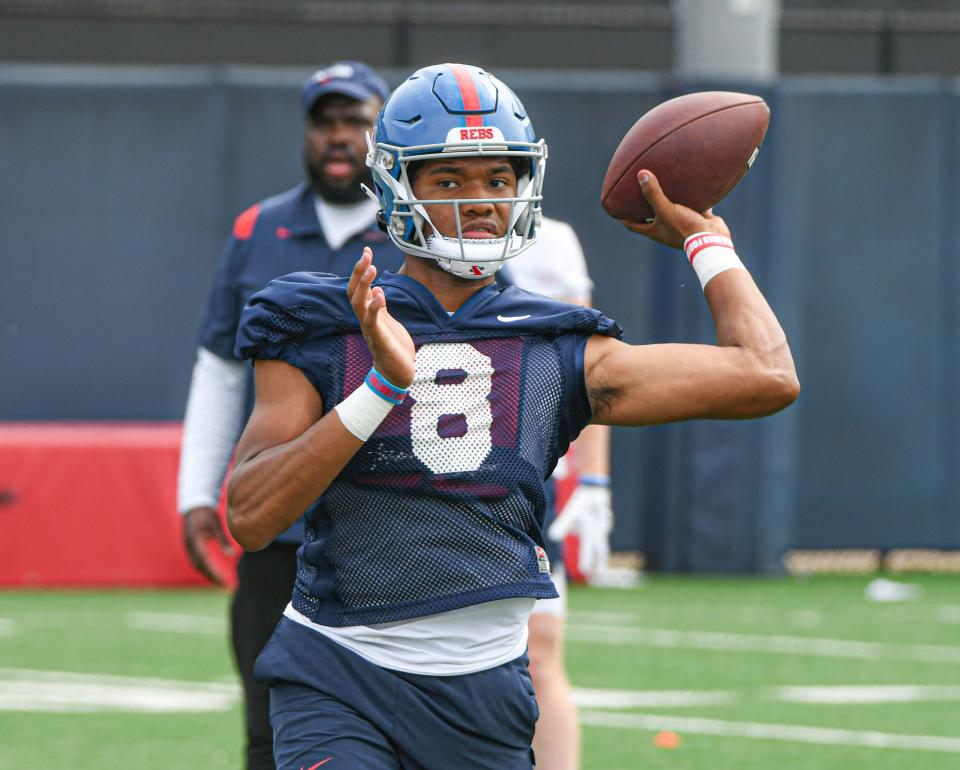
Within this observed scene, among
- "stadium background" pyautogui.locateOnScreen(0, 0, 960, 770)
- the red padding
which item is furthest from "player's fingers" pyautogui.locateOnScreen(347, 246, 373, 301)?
the red padding

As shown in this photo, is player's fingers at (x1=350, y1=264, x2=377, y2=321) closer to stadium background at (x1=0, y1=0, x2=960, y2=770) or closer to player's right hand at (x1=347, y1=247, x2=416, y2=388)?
player's right hand at (x1=347, y1=247, x2=416, y2=388)

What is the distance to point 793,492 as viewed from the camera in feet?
42.7

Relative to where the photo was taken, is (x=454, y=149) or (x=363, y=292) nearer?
(x=363, y=292)

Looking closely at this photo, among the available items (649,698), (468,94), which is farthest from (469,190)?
(649,698)

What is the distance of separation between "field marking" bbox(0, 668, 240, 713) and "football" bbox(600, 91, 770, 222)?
416 cm

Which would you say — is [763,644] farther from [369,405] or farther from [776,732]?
[369,405]

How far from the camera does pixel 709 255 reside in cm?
347

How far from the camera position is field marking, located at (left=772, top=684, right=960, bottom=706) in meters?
7.60

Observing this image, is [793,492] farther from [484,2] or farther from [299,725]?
[299,725]

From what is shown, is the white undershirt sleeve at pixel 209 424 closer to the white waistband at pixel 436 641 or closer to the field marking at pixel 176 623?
the white waistband at pixel 436 641

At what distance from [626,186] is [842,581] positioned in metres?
9.30

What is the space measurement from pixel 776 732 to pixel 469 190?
3890 mm

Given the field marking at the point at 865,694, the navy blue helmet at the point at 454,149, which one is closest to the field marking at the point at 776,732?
the field marking at the point at 865,694

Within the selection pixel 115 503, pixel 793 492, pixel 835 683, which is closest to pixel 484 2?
pixel 793 492
